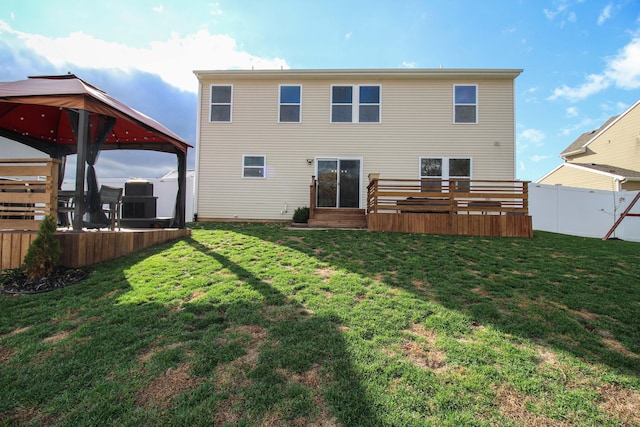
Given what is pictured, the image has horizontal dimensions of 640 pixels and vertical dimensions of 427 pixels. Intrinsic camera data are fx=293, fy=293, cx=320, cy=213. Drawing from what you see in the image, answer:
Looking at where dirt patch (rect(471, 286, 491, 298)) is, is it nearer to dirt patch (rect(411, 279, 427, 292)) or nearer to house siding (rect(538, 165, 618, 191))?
dirt patch (rect(411, 279, 427, 292))

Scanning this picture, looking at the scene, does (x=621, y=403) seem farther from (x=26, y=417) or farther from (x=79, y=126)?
(x=79, y=126)

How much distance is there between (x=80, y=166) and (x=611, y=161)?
897 inches

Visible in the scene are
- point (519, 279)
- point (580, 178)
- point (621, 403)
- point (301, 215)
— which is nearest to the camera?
point (621, 403)

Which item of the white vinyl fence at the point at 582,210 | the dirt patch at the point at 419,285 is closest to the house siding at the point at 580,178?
the white vinyl fence at the point at 582,210

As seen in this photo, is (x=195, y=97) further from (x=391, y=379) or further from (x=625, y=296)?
(x=625, y=296)

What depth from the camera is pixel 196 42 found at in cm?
945

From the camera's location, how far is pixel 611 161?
1591cm

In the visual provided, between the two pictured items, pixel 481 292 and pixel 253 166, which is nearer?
pixel 481 292

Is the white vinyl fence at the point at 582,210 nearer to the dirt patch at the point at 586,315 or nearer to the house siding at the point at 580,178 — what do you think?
the house siding at the point at 580,178

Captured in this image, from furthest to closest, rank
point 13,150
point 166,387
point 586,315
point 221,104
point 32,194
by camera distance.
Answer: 1. point 221,104
2. point 13,150
3. point 32,194
4. point 586,315
5. point 166,387

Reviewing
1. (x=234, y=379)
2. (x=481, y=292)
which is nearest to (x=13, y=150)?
(x=234, y=379)

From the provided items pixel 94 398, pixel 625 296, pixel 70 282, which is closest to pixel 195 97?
pixel 70 282

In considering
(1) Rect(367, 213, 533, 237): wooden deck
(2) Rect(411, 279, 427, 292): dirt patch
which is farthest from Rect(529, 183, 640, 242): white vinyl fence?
(2) Rect(411, 279, 427, 292): dirt patch

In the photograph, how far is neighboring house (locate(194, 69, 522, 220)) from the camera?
1055 centimetres
